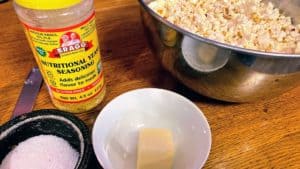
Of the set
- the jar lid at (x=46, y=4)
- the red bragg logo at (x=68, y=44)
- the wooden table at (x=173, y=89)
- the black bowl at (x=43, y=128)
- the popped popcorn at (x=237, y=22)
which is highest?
the jar lid at (x=46, y=4)

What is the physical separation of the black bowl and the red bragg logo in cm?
9

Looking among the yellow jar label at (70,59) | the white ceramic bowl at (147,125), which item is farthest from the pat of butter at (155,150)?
the yellow jar label at (70,59)

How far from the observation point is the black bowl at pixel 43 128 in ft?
1.56

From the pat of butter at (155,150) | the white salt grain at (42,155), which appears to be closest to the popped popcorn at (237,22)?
the pat of butter at (155,150)

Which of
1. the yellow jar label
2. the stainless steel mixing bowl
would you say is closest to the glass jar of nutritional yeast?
the yellow jar label

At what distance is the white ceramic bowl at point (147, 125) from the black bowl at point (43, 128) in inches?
1.1

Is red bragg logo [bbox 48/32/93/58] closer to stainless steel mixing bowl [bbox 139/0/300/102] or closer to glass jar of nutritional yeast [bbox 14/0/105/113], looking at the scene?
glass jar of nutritional yeast [bbox 14/0/105/113]

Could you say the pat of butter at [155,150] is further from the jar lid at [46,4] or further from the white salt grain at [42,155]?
the jar lid at [46,4]

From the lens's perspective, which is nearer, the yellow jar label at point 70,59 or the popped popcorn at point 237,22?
the yellow jar label at point 70,59

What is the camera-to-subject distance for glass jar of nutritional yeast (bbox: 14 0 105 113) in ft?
1.49

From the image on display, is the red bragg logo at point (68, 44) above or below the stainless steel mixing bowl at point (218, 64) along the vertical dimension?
above

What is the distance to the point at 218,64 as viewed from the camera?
0.48 m

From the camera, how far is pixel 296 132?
0.56m

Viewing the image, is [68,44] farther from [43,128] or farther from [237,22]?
[237,22]
